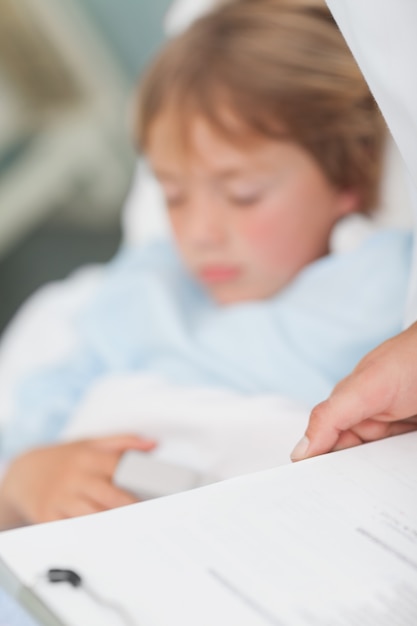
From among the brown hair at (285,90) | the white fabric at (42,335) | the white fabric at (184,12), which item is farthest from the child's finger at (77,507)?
the white fabric at (184,12)

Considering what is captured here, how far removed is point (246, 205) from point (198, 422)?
1.02 ft

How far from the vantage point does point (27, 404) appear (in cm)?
113

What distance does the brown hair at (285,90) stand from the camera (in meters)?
1.05

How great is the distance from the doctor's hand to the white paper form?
1.5 inches

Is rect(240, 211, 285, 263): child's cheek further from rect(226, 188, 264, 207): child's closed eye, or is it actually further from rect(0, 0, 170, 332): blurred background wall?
rect(0, 0, 170, 332): blurred background wall

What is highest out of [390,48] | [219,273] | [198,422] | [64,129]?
[64,129]

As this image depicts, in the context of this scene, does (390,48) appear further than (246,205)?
No

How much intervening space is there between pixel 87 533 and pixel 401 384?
24cm

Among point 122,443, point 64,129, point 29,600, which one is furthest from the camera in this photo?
point 64,129

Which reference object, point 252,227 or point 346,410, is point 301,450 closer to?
point 346,410

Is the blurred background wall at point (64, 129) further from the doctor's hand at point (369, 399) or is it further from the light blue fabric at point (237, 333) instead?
the doctor's hand at point (369, 399)

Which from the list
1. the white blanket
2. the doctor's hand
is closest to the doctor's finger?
the doctor's hand

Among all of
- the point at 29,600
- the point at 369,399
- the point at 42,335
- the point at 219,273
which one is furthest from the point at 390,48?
the point at 42,335

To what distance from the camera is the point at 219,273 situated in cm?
113
